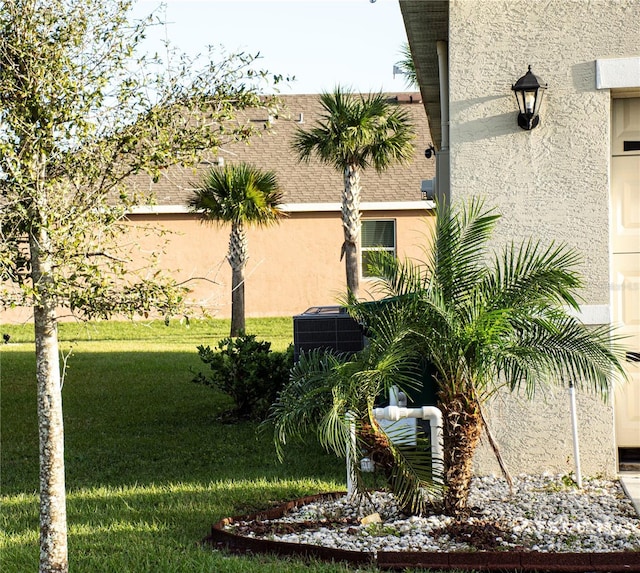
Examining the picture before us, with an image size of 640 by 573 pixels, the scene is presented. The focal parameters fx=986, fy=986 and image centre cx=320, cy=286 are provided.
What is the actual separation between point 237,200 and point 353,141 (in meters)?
3.01

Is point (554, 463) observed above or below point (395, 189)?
below

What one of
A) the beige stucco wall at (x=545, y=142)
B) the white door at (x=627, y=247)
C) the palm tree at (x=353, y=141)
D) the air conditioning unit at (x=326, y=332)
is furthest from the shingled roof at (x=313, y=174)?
the beige stucco wall at (x=545, y=142)

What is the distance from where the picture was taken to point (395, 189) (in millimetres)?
24828

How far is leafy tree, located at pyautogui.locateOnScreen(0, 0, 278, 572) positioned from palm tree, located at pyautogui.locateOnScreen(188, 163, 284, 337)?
49.0ft

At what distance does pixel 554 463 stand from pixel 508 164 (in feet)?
7.64

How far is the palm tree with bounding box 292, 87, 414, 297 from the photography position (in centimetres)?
1889

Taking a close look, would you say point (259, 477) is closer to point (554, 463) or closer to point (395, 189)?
point (554, 463)

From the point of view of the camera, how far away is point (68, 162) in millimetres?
4902

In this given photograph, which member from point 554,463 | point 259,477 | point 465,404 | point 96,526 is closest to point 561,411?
point 554,463

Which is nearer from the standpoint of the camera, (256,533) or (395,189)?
(256,533)

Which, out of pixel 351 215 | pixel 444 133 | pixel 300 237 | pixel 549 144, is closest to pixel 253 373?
pixel 444 133

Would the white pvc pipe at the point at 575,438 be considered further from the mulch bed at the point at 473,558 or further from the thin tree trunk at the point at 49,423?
the thin tree trunk at the point at 49,423

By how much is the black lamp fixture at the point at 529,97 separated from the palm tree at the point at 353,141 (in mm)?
11031

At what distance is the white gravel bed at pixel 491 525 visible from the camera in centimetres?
570
